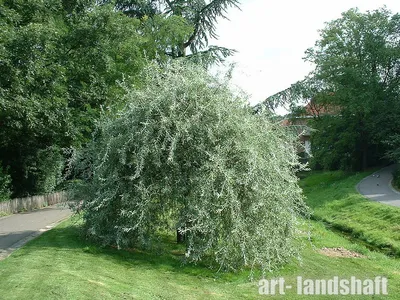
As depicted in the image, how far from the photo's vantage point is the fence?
20216 mm

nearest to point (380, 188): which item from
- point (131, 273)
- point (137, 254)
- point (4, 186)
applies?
point (137, 254)

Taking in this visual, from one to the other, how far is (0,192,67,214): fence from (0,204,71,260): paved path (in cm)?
72

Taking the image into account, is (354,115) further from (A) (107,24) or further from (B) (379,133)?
(A) (107,24)

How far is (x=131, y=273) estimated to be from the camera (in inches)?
338

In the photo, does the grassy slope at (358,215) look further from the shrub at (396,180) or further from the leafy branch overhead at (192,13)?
the leafy branch overhead at (192,13)

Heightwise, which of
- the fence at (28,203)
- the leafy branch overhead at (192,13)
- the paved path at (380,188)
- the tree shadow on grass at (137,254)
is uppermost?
the leafy branch overhead at (192,13)

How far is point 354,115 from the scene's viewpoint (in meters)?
34.8

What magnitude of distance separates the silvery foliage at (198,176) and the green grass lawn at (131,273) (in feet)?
1.31

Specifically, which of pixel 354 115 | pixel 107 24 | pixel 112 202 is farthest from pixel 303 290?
pixel 354 115

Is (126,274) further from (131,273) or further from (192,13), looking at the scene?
(192,13)

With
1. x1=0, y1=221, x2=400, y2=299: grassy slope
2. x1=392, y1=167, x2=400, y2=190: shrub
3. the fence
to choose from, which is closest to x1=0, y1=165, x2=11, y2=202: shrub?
the fence

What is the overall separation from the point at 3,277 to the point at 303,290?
5169mm

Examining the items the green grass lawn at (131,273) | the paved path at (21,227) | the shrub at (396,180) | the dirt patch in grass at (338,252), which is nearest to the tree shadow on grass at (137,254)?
the green grass lawn at (131,273)

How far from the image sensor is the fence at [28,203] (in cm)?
2022
